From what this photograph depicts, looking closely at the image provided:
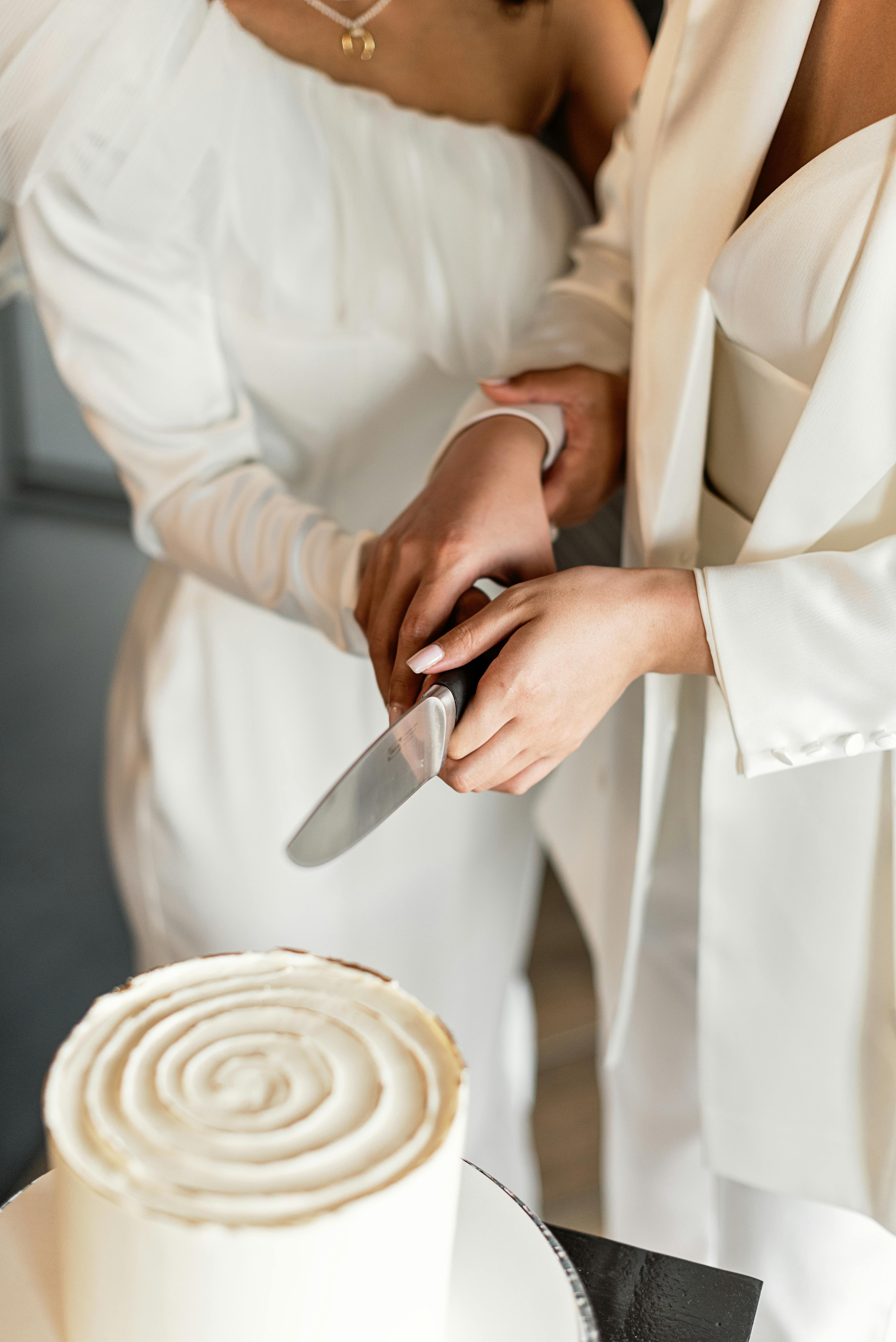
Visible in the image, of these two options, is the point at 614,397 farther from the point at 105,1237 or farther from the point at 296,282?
the point at 105,1237

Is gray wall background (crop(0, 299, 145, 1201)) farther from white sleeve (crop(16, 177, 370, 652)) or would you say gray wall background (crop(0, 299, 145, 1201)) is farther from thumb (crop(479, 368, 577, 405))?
thumb (crop(479, 368, 577, 405))

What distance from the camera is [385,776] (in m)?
0.56

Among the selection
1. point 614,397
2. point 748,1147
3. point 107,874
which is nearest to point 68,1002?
point 107,874

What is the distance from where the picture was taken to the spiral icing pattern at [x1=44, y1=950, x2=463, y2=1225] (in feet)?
1.18

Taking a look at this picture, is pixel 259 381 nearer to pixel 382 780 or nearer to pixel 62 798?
pixel 382 780

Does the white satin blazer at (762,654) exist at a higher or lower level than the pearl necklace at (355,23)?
lower

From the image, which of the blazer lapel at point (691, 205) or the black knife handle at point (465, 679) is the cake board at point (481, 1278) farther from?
the blazer lapel at point (691, 205)

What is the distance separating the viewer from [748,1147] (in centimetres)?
82

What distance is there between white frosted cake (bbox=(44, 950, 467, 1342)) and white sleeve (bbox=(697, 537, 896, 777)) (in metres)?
0.30

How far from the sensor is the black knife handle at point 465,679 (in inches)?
23.1

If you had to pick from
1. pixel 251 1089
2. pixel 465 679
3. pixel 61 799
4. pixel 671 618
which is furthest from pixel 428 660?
pixel 61 799

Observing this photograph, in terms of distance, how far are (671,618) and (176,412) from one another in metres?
0.47

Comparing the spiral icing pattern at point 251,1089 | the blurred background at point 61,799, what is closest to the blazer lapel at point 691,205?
the spiral icing pattern at point 251,1089

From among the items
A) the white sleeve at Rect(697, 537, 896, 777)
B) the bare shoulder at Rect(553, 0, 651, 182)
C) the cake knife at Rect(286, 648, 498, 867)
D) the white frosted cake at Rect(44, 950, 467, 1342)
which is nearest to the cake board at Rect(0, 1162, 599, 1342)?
the white frosted cake at Rect(44, 950, 467, 1342)
